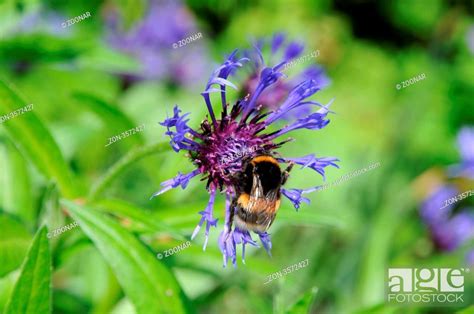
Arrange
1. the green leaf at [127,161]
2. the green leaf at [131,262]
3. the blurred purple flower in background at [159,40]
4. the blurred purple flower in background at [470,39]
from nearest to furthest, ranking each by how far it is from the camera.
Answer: the green leaf at [131,262] < the green leaf at [127,161] < the blurred purple flower in background at [159,40] < the blurred purple flower in background at [470,39]

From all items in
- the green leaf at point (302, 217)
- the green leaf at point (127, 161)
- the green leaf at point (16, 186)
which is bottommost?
the green leaf at point (302, 217)

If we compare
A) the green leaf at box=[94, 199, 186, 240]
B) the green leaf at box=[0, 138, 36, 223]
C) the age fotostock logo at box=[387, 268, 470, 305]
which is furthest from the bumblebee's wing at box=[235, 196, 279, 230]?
the age fotostock logo at box=[387, 268, 470, 305]

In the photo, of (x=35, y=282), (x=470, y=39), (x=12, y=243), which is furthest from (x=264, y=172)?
(x=470, y=39)

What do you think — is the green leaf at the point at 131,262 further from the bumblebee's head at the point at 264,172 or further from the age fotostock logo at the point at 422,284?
the age fotostock logo at the point at 422,284

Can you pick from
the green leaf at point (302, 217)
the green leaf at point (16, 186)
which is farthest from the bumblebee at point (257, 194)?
the green leaf at point (16, 186)

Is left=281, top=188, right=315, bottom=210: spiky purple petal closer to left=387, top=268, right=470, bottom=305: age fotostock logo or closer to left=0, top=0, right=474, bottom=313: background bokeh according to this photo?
left=0, top=0, right=474, bottom=313: background bokeh

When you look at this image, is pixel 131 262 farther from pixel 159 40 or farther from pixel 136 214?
pixel 159 40

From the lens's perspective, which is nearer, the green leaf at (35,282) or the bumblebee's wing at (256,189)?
the green leaf at (35,282)
